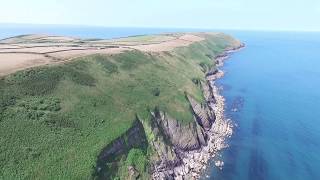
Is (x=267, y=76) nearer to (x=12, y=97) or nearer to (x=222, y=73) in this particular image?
(x=222, y=73)

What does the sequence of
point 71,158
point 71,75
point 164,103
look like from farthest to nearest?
point 164,103 < point 71,75 < point 71,158

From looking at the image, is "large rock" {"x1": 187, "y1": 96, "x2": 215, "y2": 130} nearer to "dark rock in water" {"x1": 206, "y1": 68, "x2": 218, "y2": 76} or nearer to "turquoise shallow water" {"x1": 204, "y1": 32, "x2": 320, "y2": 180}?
"turquoise shallow water" {"x1": 204, "y1": 32, "x2": 320, "y2": 180}

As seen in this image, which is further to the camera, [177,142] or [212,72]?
[212,72]

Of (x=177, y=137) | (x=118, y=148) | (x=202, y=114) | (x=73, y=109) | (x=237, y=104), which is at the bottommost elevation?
(x=237, y=104)

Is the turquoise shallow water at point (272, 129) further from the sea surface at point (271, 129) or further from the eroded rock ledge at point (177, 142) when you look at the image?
the eroded rock ledge at point (177, 142)

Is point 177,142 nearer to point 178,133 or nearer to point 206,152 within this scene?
point 178,133

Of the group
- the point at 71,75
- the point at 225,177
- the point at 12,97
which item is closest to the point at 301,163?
the point at 225,177

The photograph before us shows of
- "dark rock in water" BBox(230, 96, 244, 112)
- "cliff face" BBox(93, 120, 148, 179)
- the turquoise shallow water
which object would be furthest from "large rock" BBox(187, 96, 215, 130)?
"cliff face" BBox(93, 120, 148, 179)

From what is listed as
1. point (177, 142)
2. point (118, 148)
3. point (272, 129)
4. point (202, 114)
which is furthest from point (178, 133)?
point (272, 129)
